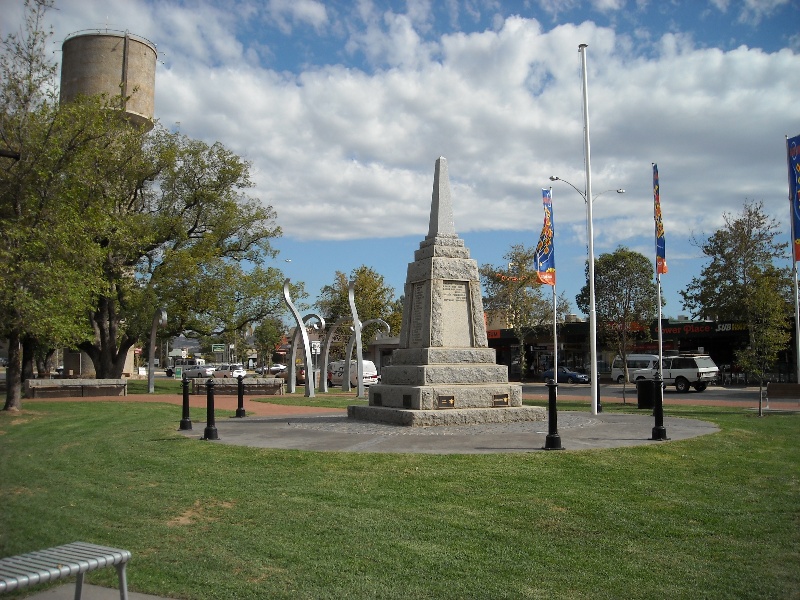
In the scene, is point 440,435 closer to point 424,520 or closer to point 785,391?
point 424,520

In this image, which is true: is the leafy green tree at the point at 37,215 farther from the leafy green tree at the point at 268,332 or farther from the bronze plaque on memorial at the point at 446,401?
the leafy green tree at the point at 268,332

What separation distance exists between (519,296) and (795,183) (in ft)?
105

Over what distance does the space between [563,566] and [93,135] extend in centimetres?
1914

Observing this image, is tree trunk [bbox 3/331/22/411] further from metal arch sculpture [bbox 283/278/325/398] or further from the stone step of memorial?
the stone step of memorial

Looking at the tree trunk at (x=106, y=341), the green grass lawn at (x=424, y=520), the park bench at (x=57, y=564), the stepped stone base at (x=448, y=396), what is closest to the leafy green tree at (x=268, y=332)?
the tree trunk at (x=106, y=341)

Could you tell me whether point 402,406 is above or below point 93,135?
below

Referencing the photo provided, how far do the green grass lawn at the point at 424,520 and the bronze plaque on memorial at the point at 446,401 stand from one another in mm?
4223

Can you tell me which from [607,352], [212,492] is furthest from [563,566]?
[607,352]

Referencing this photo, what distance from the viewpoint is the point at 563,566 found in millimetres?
5520

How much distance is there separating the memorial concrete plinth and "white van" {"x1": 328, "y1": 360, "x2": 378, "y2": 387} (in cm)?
2156

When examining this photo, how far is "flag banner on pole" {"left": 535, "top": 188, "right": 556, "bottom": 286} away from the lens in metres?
26.5

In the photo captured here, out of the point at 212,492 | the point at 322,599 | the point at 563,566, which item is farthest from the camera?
the point at 212,492

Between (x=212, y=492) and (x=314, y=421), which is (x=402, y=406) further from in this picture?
(x=212, y=492)

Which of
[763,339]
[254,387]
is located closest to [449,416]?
[763,339]
